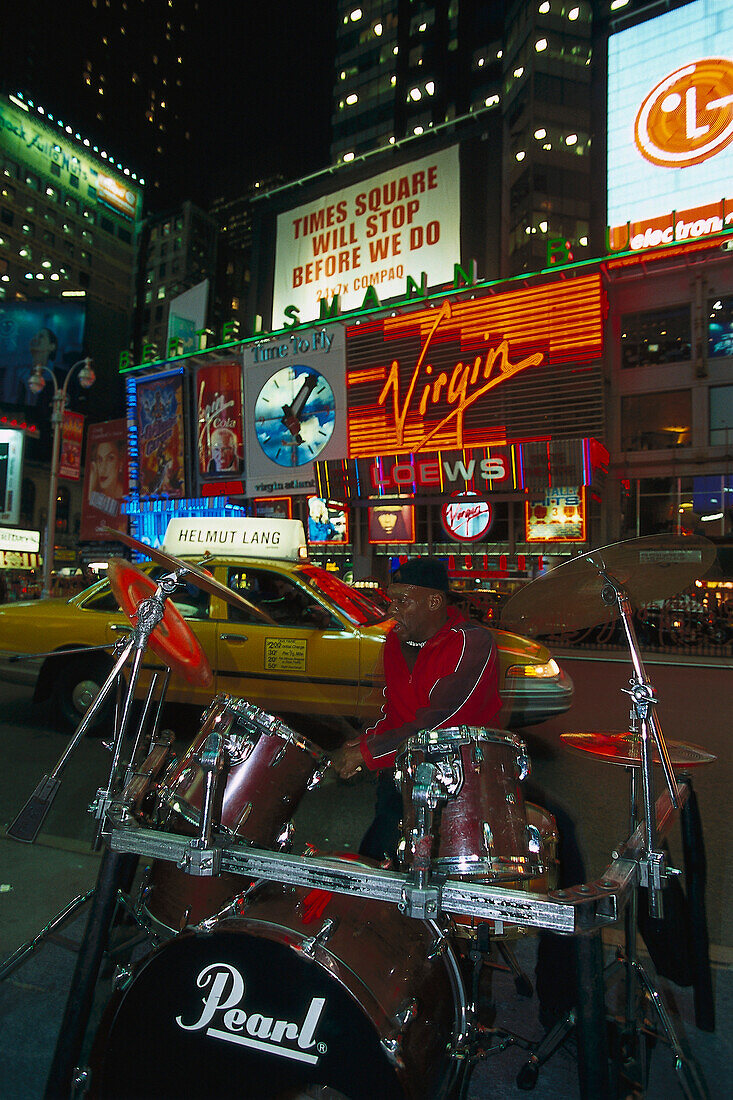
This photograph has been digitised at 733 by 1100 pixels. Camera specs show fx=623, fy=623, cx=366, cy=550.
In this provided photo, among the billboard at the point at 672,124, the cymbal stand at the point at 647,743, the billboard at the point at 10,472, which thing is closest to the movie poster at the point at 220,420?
the billboard at the point at 10,472

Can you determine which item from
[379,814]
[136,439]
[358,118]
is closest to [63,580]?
[136,439]

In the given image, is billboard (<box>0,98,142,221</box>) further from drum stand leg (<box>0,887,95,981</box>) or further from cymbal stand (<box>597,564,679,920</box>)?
cymbal stand (<box>597,564,679,920</box>)

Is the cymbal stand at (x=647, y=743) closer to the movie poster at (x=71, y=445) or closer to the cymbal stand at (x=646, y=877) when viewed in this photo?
the cymbal stand at (x=646, y=877)

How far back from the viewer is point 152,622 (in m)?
2.45

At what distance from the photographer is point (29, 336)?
53531 mm

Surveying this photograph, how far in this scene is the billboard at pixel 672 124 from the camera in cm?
2239

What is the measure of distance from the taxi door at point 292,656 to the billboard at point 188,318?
24466mm

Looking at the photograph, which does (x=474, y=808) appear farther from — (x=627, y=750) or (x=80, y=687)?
(x=80, y=687)

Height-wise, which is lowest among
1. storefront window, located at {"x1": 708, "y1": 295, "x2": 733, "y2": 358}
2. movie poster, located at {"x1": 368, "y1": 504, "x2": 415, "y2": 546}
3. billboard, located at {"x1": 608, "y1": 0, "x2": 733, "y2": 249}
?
movie poster, located at {"x1": 368, "y1": 504, "x2": 415, "y2": 546}

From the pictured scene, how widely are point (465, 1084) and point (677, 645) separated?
1777 cm

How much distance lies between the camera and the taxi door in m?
6.37

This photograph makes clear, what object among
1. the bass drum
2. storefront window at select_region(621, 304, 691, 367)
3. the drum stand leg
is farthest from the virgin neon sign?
the bass drum

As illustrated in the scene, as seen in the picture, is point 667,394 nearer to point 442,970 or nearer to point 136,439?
point 136,439

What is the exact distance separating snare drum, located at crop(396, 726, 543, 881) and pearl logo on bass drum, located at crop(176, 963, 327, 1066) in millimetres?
539
